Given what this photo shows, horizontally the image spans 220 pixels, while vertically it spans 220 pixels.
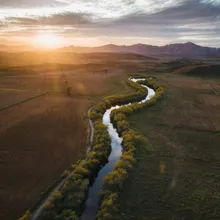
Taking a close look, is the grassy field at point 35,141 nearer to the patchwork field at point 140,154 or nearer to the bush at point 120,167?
the patchwork field at point 140,154

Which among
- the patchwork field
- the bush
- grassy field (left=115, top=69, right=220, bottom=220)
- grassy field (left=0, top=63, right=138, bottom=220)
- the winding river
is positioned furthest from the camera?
grassy field (left=0, top=63, right=138, bottom=220)

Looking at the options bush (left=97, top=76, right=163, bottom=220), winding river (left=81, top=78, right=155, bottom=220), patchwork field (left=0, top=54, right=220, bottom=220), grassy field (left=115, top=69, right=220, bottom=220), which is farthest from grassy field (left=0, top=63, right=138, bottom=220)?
grassy field (left=115, top=69, right=220, bottom=220)

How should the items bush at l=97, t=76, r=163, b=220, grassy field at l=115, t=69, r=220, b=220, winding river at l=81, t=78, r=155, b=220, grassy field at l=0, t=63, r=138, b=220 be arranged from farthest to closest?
grassy field at l=0, t=63, r=138, b=220 < winding river at l=81, t=78, r=155, b=220 < grassy field at l=115, t=69, r=220, b=220 < bush at l=97, t=76, r=163, b=220

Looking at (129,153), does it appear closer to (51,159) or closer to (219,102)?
(51,159)

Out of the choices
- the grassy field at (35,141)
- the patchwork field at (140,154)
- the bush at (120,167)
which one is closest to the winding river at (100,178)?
the bush at (120,167)

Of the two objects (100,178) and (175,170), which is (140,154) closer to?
(175,170)

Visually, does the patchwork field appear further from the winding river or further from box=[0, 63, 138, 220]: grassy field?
the winding river

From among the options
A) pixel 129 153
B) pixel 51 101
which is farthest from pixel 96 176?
pixel 51 101
